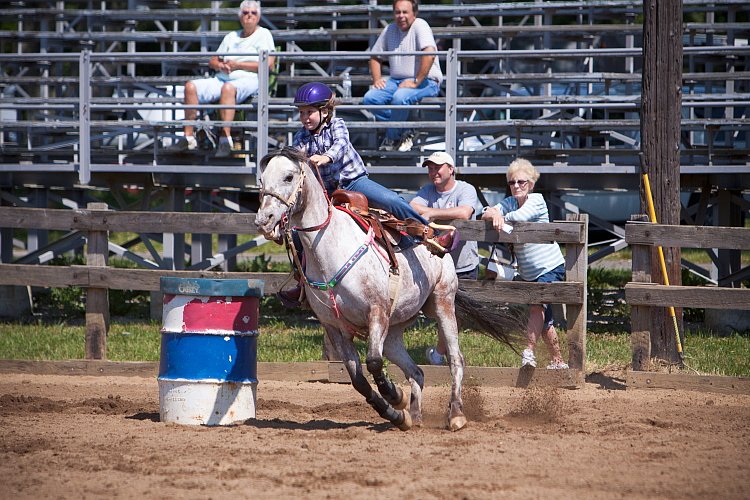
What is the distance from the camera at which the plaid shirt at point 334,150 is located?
7.63 meters

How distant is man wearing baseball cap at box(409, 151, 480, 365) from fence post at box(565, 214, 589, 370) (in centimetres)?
96

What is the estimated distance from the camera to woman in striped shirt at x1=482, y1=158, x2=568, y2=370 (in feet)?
30.6

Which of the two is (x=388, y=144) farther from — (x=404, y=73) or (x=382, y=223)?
(x=382, y=223)

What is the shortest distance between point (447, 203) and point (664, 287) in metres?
2.12

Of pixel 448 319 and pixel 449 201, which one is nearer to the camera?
pixel 448 319

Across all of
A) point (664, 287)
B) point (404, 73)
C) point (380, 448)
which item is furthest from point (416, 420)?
point (404, 73)

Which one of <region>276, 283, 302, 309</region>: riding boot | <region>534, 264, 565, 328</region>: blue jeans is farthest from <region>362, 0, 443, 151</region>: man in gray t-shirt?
<region>276, 283, 302, 309</region>: riding boot

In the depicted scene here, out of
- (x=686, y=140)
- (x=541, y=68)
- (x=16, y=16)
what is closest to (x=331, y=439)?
(x=686, y=140)

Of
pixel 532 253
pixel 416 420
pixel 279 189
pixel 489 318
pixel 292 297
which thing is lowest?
pixel 416 420

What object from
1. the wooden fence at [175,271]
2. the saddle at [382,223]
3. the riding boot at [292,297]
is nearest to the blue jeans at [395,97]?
the wooden fence at [175,271]

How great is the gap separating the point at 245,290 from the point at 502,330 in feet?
7.69

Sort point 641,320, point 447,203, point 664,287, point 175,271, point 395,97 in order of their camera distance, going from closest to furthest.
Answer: point 664,287
point 641,320
point 447,203
point 175,271
point 395,97

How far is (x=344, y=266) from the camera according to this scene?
7.18 m

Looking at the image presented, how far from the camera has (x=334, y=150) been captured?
7.57m
